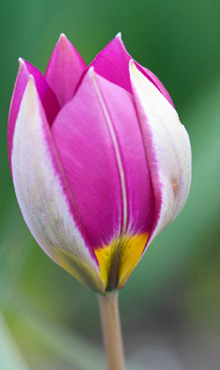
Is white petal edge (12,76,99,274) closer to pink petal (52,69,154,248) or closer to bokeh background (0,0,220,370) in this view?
pink petal (52,69,154,248)

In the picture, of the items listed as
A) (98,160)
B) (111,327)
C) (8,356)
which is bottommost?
(8,356)

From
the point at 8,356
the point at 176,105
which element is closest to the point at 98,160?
the point at 8,356

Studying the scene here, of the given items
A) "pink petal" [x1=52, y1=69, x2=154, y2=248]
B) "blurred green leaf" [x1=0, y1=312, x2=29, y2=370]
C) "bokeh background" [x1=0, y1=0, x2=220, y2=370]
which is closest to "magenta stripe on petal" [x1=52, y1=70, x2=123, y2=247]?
"pink petal" [x1=52, y1=69, x2=154, y2=248]

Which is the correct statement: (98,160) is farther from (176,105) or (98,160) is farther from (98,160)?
(176,105)

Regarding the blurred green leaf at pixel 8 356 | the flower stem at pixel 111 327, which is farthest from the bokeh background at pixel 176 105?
the flower stem at pixel 111 327

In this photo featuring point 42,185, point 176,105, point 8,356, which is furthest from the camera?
point 176,105

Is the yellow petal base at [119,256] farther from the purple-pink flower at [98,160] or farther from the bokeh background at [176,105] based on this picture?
the bokeh background at [176,105]
